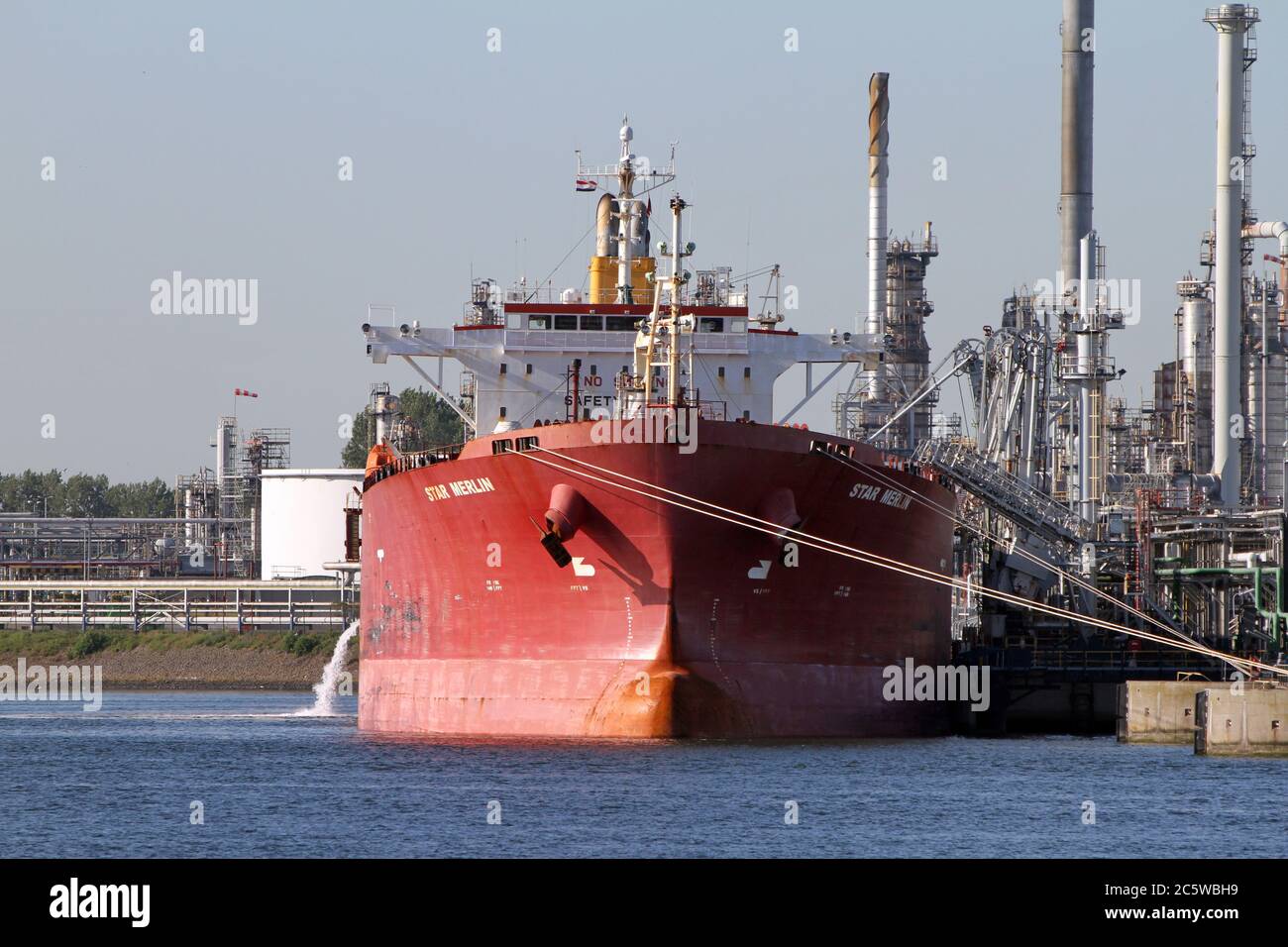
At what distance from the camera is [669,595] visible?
3067 centimetres

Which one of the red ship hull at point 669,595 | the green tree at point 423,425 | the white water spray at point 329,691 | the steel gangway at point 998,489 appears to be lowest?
the white water spray at point 329,691

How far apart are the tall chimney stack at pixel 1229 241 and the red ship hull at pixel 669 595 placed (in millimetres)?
31047

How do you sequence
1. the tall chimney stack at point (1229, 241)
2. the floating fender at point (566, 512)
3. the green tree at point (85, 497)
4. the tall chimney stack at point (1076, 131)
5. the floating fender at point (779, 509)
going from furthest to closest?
the green tree at point (85, 497), the tall chimney stack at point (1076, 131), the tall chimney stack at point (1229, 241), the floating fender at point (779, 509), the floating fender at point (566, 512)

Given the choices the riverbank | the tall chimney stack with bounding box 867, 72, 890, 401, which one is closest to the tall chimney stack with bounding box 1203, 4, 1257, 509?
the tall chimney stack with bounding box 867, 72, 890, 401

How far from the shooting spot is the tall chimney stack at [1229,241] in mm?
63938

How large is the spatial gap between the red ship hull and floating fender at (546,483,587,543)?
0.39ft

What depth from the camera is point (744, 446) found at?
31.0 meters

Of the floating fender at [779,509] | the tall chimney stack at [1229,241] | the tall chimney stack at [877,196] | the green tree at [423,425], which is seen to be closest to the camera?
the floating fender at [779,509]

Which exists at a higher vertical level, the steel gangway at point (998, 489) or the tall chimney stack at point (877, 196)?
the tall chimney stack at point (877, 196)

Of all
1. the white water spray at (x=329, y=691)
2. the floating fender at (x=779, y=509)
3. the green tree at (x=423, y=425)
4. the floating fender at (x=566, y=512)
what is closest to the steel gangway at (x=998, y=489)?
the floating fender at (x=779, y=509)

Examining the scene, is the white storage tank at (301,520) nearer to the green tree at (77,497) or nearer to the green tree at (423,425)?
the green tree at (423,425)

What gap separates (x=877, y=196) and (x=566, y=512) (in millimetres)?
46601

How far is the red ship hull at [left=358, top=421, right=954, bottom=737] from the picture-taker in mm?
30734
